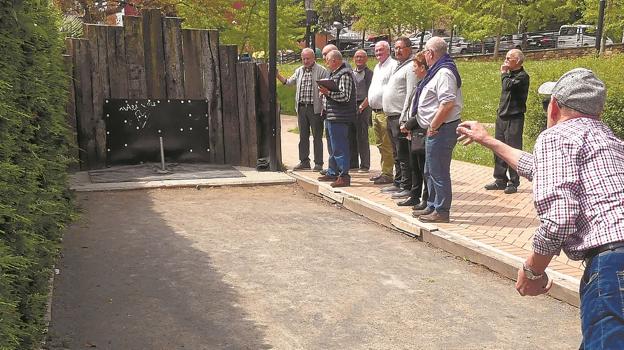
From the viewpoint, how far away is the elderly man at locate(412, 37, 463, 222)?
21.9ft

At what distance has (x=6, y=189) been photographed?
9.56 feet

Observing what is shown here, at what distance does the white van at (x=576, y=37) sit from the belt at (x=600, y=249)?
1499 inches

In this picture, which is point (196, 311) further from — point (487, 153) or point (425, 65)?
point (487, 153)

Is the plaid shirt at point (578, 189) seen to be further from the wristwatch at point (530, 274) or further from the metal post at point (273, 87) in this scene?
the metal post at point (273, 87)

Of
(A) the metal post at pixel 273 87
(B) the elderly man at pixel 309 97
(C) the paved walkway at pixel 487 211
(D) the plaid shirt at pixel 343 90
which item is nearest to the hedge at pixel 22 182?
(C) the paved walkway at pixel 487 211

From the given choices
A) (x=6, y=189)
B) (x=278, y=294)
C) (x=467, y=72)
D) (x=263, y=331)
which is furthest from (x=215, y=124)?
(x=467, y=72)

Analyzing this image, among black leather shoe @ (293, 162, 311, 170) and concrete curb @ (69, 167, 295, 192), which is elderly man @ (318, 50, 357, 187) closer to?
concrete curb @ (69, 167, 295, 192)

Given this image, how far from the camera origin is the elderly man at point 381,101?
29.6 feet

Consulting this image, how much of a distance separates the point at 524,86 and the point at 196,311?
5452mm

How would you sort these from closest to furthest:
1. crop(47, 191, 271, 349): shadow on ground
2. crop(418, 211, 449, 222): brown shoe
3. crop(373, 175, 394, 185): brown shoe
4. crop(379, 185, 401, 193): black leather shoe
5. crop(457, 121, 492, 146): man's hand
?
crop(457, 121, 492, 146): man's hand < crop(47, 191, 271, 349): shadow on ground < crop(418, 211, 449, 222): brown shoe < crop(379, 185, 401, 193): black leather shoe < crop(373, 175, 394, 185): brown shoe

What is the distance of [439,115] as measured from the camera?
21.8 ft

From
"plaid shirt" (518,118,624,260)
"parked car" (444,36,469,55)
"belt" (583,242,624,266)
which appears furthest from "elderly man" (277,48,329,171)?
"parked car" (444,36,469,55)

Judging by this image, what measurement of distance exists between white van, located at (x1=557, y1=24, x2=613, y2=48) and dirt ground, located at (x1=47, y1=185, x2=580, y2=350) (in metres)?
34.9

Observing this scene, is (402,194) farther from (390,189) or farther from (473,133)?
(473,133)
